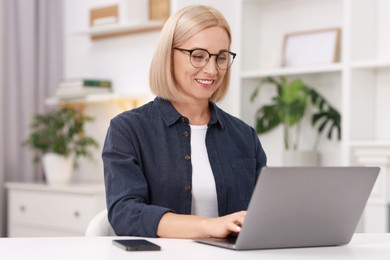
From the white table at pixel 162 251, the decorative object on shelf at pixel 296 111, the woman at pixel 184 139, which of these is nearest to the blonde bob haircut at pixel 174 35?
the woman at pixel 184 139

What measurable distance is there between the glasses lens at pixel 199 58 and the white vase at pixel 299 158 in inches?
63.2

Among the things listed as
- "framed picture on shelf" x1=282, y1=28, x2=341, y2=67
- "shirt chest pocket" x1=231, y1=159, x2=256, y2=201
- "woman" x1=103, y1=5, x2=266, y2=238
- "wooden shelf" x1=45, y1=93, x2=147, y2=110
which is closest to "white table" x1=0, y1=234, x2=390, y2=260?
"woman" x1=103, y1=5, x2=266, y2=238

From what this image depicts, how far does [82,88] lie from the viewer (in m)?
4.33

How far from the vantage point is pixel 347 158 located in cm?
331

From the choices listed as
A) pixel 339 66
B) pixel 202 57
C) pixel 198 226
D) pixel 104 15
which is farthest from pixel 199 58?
pixel 104 15

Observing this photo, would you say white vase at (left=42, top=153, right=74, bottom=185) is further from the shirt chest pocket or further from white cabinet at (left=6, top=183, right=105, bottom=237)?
the shirt chest pocket

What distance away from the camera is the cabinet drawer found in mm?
3896

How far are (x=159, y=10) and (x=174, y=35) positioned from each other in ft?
6.95

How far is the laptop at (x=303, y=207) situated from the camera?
56.8 inches

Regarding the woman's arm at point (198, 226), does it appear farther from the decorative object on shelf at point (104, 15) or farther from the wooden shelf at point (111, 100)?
the decorative object on shelf at point (104, 15)

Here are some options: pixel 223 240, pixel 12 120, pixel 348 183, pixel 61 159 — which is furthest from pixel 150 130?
pixel 12 120

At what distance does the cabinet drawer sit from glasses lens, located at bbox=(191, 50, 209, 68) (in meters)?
1.98

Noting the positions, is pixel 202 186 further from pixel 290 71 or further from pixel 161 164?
pixel 290 71

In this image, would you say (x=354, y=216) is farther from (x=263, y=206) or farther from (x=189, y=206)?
(x=189, y=206)
